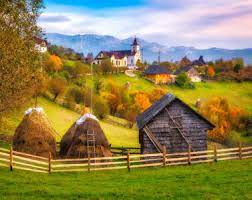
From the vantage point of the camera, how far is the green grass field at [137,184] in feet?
65.5

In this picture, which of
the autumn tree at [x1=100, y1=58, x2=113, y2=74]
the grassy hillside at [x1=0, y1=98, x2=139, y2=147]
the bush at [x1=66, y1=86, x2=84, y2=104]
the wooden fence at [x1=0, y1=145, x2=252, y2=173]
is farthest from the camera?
the autumn tree at [x1=100, y1=58, x2=113, y2=74]

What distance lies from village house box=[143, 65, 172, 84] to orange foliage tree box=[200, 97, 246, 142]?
1140 inches

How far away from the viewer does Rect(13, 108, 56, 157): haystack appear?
36.3 metres

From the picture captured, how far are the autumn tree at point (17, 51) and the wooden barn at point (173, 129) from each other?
33.6 feet

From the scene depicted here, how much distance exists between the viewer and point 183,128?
3503 centimetres

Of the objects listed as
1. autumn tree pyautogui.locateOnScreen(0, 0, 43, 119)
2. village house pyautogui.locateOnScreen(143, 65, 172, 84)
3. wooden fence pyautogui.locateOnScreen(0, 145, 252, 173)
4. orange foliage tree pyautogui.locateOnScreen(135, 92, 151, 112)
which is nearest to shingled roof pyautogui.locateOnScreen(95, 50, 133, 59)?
village house pyautogui.locateOnScreen(143, 65, 172, 84)

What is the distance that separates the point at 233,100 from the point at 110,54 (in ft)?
229

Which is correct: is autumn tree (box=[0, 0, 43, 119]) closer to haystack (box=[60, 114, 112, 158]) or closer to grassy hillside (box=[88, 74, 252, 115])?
haystack (box=[60, 114, 112, 158])

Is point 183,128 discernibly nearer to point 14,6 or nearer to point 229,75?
Result: point 14,6

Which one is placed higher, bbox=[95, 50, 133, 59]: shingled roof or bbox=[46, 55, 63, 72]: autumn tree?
bbox=[95, 50, 133, 59]: shingled roof

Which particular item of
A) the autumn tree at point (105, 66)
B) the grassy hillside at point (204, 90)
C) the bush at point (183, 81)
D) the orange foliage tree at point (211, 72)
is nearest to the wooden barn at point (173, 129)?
the grassy hillside at point (204, 90)

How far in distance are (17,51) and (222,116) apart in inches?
2561

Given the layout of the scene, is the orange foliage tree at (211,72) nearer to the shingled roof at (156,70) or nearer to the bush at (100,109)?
the shingled roof at (156,70)

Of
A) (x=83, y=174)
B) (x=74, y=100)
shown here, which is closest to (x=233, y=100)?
(x=74, y=100)
